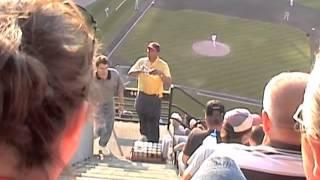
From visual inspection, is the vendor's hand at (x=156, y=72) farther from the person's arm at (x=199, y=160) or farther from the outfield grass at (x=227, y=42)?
the outfield grass at (x=227, y=42)

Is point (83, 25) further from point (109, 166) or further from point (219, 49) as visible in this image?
point (219, 49)

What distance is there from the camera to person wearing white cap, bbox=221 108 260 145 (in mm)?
4305

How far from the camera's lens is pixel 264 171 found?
2289 mm

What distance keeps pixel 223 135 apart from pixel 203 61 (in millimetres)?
14934

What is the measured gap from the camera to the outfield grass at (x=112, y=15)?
20.4 meters

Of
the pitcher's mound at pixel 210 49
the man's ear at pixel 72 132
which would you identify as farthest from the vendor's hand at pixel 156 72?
the pitcher's mound at pixel 210 49

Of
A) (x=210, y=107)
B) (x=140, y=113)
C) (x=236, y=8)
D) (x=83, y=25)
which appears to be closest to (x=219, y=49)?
(x=236, y=8)

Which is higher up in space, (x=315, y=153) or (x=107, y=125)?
(x=107, y=125)

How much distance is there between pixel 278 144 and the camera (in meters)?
2.37

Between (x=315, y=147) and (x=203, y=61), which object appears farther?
(x=203, y=61)

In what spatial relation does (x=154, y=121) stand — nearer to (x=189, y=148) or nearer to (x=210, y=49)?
(x=189, y=148)

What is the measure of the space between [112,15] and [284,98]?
19.6 meters

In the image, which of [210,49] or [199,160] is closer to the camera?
[199,160]

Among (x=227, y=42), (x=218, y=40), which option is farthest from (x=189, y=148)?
(x=218, y=40)
